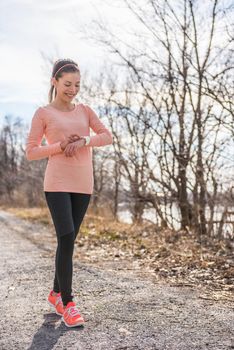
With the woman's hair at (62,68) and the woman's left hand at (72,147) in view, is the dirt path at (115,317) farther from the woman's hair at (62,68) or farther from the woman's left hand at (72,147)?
the woman's hair at (62,68)

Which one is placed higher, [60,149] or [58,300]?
[60,149]

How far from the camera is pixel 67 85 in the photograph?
360 cm

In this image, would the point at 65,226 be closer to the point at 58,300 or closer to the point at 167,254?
the point at 58,300

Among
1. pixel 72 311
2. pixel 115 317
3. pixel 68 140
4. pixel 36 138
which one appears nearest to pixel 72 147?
pixel 68 140

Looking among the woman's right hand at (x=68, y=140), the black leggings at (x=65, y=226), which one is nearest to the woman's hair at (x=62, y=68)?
the woman's right hand at (x=68, y=140)

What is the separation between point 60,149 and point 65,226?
0.55 m

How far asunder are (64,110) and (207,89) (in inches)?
175

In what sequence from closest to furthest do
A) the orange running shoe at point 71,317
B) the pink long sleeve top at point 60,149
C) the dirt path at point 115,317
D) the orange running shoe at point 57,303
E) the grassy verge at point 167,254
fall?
1. the dirt path at point 115,317
2. the orange running shoe at point 71,317
3. the pink long sleeve top at point 60,149
4. the orange running shoe at point 57,303
5. the grassy verge at point 167,254

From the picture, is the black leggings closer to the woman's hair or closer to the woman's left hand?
the woman's left hand

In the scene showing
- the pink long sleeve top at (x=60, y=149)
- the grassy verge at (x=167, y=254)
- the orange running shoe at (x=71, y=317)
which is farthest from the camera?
the grassy verge at (x=167, y=254)

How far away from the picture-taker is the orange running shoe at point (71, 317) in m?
3.36

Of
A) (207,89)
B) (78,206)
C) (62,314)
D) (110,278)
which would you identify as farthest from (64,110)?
(207,89)

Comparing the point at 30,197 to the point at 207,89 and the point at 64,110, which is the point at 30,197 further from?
the point at 64,110

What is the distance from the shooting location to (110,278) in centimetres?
530
